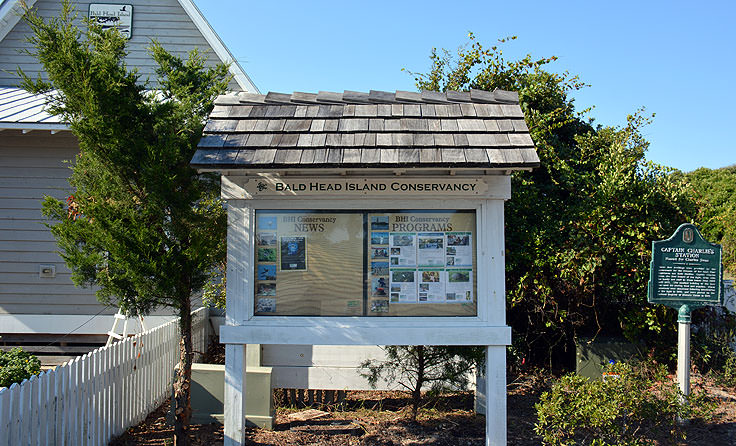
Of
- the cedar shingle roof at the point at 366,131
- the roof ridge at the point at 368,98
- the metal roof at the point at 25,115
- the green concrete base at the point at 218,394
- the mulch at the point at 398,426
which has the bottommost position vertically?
the mulch at the point at 398,426

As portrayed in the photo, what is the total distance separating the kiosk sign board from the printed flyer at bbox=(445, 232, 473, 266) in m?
2.58

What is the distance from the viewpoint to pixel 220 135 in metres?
5.07

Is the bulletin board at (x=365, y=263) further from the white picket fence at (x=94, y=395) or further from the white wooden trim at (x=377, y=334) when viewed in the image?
the white picket fence at (x=94, y=395)

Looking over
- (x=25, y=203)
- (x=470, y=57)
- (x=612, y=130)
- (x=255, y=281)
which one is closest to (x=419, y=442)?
(x=255, y=281)

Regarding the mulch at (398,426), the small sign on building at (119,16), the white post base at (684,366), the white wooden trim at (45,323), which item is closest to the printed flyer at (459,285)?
the mulch at (398,426)

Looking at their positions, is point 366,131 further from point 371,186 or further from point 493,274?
point 493,274

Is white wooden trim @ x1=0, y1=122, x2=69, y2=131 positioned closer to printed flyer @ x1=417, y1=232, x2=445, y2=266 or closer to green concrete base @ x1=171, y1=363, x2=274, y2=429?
green concrete base @ x1=171, y1=363, x2=274, y2=429

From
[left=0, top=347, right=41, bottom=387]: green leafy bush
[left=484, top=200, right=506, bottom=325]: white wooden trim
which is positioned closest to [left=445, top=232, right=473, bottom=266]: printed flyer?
[left=484, top=200, right=506, bottom=325]: white wooden trim

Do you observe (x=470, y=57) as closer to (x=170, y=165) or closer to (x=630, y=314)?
(x=630, y=314)

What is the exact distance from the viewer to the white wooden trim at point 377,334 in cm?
506

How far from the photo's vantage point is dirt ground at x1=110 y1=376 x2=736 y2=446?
5.78m

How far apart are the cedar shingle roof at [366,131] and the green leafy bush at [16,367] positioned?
322cm

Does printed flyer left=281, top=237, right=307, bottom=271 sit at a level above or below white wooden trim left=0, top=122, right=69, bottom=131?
below

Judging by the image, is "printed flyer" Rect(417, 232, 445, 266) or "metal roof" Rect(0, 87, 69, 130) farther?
"metal roof" Rect(0, 87, 69, 130)
